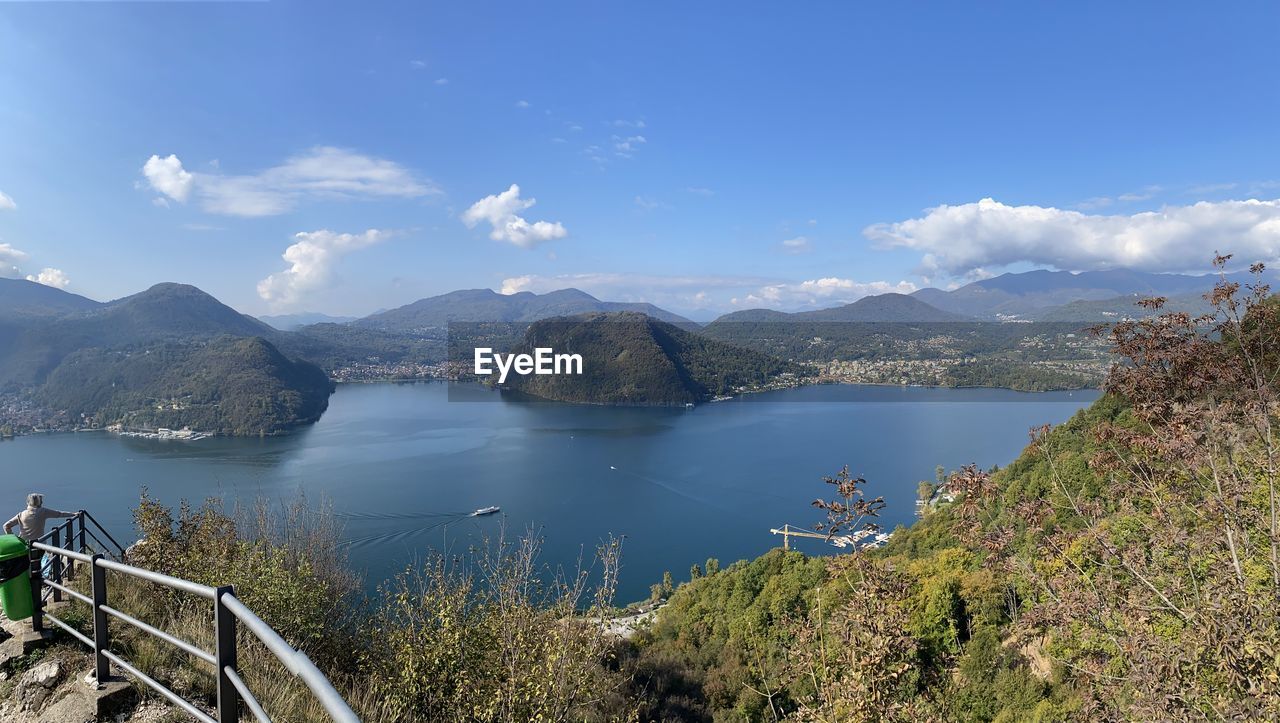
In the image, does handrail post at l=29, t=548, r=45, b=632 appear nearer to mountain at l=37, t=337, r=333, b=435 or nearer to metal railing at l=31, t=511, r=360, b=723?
metal railing at l=31, t=511, r=360, b=723

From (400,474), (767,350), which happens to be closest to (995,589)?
(400,474)

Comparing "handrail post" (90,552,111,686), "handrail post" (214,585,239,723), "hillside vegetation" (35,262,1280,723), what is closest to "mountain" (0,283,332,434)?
"hillside vegetation" (35,262,1280,723)

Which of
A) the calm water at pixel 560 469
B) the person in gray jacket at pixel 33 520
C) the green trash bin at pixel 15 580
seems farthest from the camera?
the calm water at pixel 560 469

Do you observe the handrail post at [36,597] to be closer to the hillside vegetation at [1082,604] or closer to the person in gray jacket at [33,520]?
the hillside vegetation at [1082,604]

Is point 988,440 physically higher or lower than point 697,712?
lower

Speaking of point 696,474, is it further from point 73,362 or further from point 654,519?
point 73,362

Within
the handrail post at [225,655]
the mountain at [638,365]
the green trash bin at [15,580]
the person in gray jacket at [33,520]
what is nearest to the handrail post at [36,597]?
the green trash bin at [15,580]
